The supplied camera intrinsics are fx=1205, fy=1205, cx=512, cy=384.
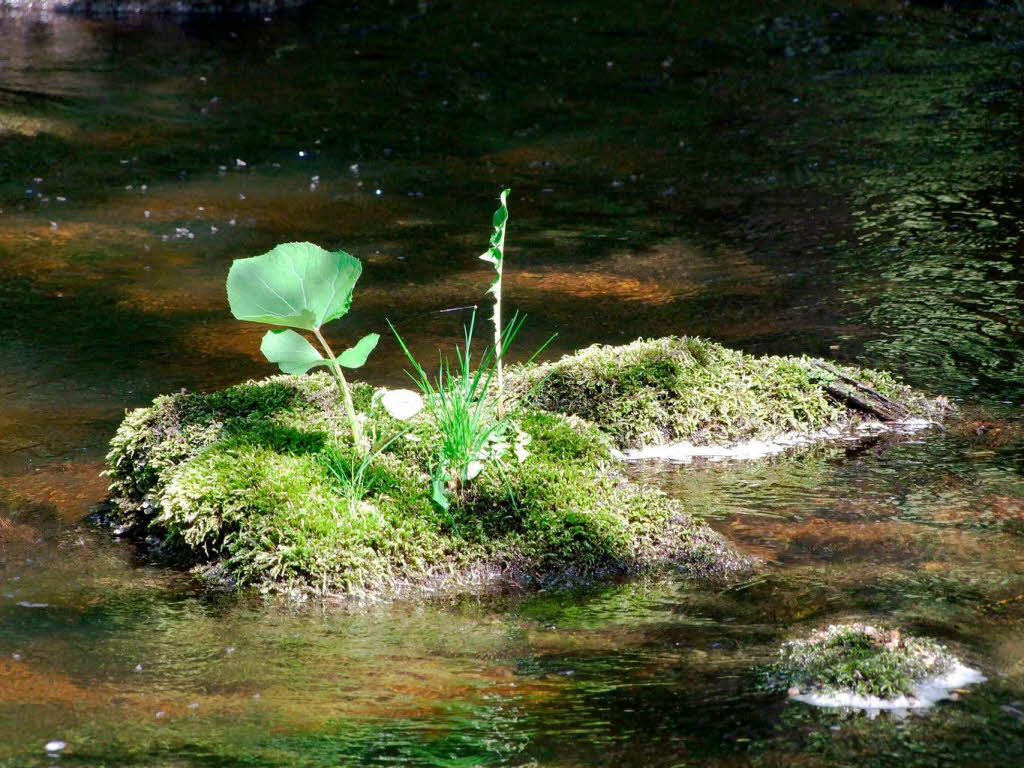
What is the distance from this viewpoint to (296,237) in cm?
790

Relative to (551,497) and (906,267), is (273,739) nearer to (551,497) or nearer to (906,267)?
(551,497)

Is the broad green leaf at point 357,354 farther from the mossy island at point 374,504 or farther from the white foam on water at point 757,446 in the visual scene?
the white foam on water at point 757,446

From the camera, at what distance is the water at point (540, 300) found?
3021 millimetres

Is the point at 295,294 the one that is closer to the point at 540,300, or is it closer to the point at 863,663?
the point at 863,663

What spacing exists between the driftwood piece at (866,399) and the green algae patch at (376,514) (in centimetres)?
121

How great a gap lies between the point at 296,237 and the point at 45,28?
950cm

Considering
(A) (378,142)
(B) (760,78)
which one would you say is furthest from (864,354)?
(B) (760,78)

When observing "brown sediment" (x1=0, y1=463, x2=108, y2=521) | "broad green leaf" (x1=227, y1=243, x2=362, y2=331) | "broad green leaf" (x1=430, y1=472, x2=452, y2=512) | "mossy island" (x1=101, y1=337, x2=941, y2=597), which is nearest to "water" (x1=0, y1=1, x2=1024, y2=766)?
"brown sediment" (x1=0, y1=463, x2=108, y2=521)

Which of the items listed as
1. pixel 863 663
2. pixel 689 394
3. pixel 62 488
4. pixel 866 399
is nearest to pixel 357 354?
pixel 62 488

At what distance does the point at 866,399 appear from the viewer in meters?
5.09

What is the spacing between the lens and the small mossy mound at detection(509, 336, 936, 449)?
194 inches

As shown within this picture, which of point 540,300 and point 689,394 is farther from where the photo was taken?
point 540,300

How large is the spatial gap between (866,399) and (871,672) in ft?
7.42

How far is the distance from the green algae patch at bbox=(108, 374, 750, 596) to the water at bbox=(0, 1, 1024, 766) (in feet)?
0.45
